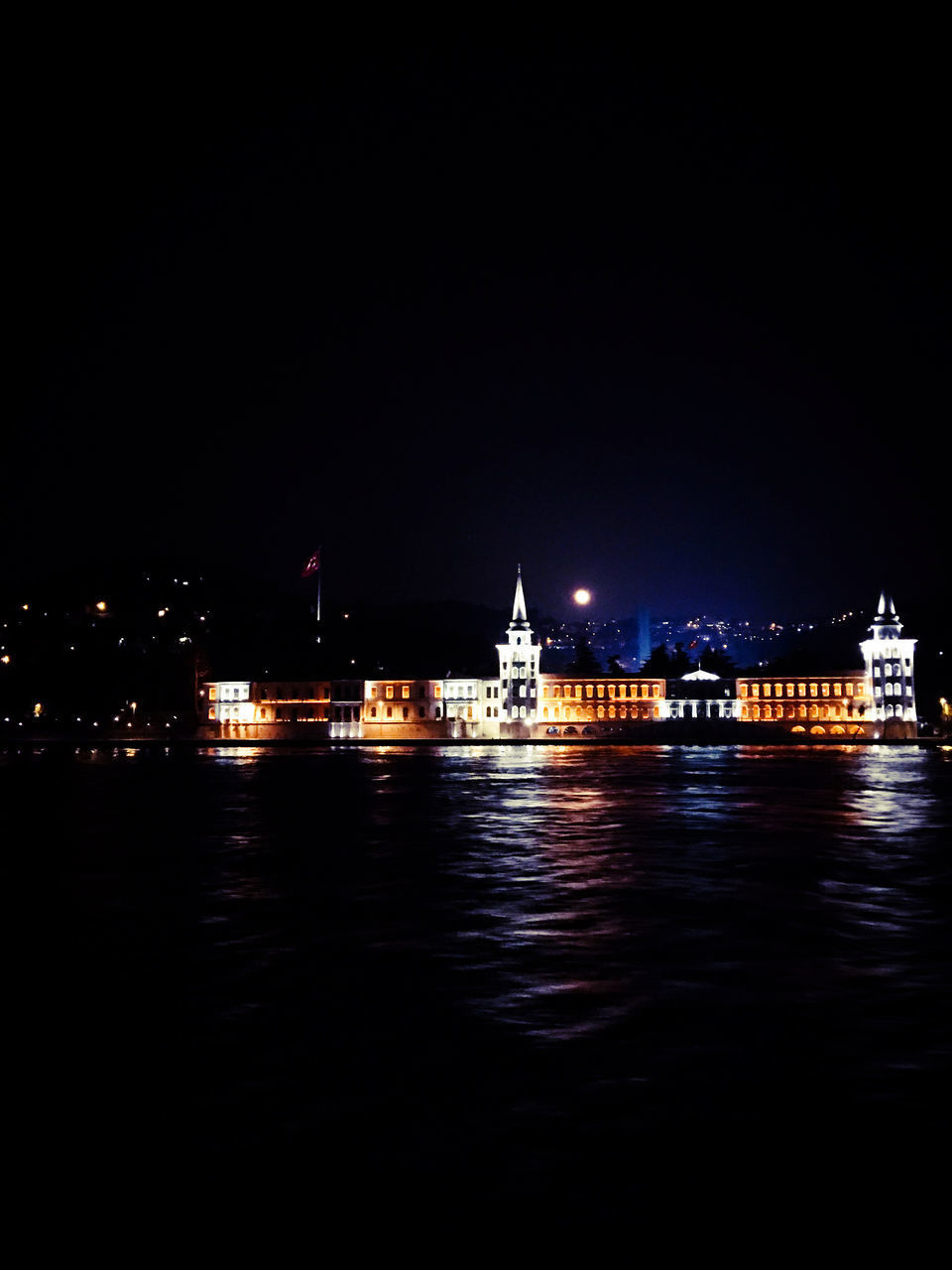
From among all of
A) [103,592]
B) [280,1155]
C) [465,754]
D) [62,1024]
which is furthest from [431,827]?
[103,592]

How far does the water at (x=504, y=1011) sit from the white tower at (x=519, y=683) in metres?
89.5

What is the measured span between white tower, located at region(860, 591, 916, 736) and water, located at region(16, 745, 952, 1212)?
306 ft

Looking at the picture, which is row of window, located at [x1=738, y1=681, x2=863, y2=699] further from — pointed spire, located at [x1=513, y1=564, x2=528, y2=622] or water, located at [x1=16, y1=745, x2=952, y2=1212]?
water, located at [x1=16, y1=745, x2=952, y2=1212]

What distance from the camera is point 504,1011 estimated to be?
42.9ft

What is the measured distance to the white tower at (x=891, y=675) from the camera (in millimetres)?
122125

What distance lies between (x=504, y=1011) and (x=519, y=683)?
112064mm

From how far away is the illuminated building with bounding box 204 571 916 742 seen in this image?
122m

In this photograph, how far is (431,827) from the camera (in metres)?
37.8

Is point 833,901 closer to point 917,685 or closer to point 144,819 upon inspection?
point 144,819

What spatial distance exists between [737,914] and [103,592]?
178477mm

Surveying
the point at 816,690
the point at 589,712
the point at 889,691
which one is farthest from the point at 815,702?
the point at 589,712

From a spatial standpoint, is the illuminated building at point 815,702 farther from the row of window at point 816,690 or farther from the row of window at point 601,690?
the row of window at point 601,690

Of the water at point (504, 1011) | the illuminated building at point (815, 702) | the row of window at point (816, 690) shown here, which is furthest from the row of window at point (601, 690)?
the water at point (504, 1011)

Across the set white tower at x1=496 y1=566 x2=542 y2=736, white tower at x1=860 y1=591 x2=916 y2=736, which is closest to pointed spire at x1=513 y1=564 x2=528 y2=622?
white tower at x1=496 y1=566 x2=542 y2=736
